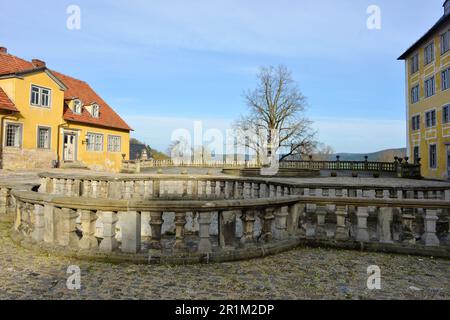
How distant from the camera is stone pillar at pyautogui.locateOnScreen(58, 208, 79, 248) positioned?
195 inches

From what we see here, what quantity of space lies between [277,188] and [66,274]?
7728 millimetres

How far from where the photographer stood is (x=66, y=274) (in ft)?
13.6

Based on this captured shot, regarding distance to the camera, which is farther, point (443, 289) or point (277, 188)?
point (277, 188)

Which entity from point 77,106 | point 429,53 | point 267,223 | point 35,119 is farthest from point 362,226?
point 429,53

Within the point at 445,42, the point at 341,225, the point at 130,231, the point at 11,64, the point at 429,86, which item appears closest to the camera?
the point at 130,231

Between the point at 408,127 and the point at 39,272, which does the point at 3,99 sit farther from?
the point at 408,127

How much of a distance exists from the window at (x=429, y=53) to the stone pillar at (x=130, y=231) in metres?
34.6

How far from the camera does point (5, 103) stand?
2327cm

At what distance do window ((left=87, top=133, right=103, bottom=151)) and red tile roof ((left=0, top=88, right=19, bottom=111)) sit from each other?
9003 mm

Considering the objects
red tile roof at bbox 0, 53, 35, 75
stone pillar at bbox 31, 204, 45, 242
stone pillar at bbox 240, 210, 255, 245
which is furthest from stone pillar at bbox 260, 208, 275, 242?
red tile roof at bbox 0, 53, 35, 75

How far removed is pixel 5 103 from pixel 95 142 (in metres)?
10.8

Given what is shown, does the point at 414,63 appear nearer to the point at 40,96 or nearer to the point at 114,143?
the point at 114,143
